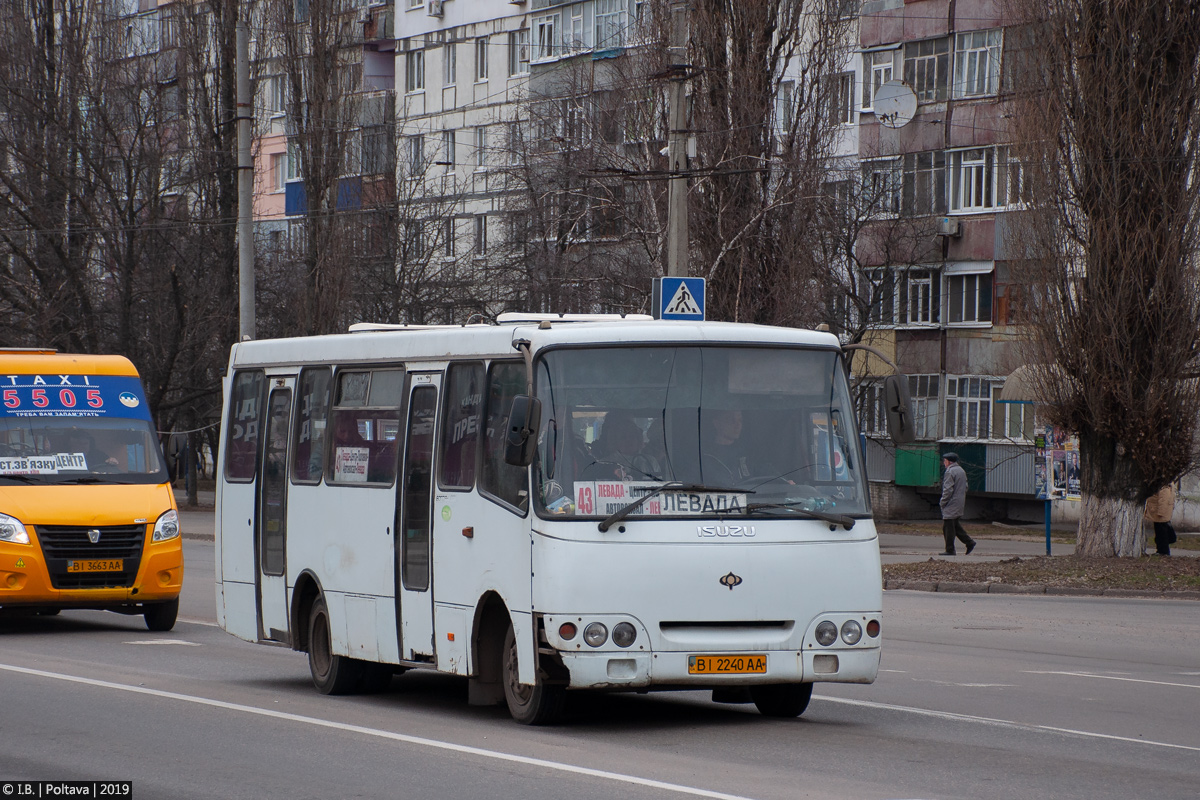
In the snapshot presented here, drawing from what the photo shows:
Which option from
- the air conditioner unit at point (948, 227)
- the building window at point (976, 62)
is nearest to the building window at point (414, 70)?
the building window at point (976, 62)

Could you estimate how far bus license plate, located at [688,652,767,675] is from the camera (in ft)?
32.5

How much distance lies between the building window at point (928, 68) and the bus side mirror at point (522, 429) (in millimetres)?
39181

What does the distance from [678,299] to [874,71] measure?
1264 inches

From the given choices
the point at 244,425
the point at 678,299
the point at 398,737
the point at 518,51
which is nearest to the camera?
the point at 398,737

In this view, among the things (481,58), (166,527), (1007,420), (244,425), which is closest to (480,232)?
(481,58)

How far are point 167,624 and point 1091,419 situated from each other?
14328mm

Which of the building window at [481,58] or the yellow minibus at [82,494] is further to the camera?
the building window at [481,58]

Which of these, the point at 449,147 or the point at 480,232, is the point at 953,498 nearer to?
the point at 480,232

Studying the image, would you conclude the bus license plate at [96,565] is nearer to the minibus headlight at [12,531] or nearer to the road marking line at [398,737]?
the minibus headlight at [12,531]

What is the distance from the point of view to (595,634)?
983cm

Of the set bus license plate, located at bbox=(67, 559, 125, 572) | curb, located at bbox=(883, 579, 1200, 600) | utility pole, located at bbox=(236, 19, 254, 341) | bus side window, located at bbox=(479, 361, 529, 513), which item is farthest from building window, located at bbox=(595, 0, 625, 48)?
bus side window, located at bbox=(479, 361, 529, 513)

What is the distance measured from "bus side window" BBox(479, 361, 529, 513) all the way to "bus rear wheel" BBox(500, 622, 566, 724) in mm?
815

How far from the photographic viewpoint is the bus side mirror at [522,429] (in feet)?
32.2

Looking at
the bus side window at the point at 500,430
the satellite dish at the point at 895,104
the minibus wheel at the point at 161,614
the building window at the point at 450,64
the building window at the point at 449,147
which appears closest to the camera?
the bus side window at the point at 500,430
